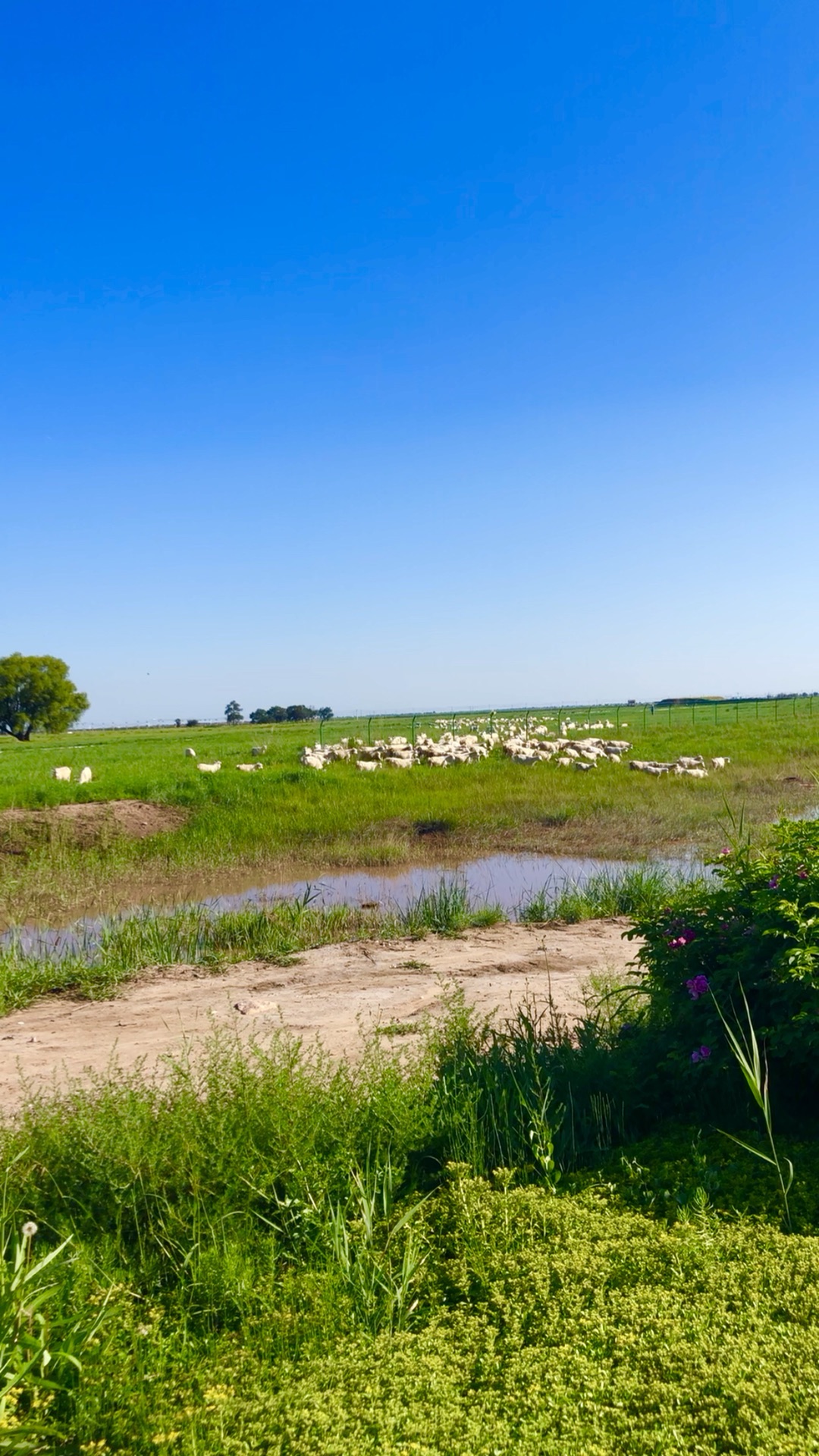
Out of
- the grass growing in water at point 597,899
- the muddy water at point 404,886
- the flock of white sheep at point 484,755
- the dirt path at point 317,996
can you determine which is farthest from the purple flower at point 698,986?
the flock of white sheep at point 484,755

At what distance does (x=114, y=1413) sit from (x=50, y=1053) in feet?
15.6

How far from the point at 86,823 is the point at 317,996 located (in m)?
11.7

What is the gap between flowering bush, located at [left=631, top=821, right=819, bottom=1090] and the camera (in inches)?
169

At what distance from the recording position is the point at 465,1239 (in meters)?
3.85

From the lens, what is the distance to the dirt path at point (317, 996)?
23.6ft

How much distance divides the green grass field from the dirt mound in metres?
0.07

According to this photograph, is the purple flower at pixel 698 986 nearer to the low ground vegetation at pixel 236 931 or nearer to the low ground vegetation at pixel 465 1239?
the low ground vegetation at pixel 465 1239

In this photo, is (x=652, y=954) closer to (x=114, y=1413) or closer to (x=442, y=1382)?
(x=442, y=1382)

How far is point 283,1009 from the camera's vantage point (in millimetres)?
8164

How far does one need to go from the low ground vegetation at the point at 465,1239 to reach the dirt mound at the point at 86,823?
1361cm

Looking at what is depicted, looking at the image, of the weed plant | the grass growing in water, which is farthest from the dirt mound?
the weed plant

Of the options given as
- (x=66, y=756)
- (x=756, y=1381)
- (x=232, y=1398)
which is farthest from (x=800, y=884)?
(x=66, y=756)

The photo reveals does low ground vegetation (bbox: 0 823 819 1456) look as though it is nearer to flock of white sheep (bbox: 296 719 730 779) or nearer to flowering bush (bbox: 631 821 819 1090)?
flowering bush (bbox: 631 821 819 1090)

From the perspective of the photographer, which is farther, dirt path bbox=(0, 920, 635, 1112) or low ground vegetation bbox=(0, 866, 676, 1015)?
low ground vegetation bbox=(0, 866, 676, 1015)
